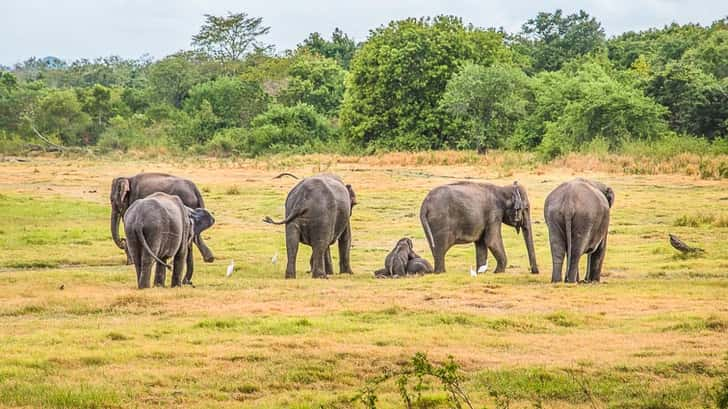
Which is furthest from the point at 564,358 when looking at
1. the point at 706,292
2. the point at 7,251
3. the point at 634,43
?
the point at 634,43

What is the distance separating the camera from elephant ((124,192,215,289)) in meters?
14.8

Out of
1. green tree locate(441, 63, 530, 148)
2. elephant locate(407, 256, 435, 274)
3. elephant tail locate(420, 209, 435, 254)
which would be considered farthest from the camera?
green tree locate(441, 63, 530, 148)

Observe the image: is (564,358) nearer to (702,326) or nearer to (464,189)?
(702,326)

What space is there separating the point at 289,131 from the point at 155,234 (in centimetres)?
4303

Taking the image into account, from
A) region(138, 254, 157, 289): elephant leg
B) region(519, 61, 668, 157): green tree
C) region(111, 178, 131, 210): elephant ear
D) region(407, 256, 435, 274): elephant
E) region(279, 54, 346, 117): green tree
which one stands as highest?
region(279, 54, 346, 117): green tree

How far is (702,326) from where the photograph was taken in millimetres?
12016

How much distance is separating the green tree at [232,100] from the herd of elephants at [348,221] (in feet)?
153

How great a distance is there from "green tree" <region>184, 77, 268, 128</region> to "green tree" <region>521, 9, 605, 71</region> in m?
17.8

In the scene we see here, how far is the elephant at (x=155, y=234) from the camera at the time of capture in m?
14.8

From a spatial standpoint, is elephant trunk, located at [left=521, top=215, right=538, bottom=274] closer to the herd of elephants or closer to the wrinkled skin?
the herd of elephants

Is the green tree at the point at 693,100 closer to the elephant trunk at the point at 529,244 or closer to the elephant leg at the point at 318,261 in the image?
the elephant trunk at the point at 529,244

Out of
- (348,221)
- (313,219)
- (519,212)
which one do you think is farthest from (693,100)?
(313,219)

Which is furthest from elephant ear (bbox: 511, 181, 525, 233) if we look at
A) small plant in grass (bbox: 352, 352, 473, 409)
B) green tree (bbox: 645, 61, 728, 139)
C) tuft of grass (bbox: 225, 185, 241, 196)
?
green tree (bbox: 645, 61, 728, 139)

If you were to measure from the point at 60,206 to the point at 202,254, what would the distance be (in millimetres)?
9685
